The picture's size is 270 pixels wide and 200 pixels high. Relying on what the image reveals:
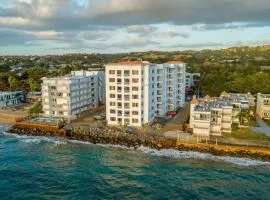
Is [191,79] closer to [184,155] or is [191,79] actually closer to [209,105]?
[209,105]

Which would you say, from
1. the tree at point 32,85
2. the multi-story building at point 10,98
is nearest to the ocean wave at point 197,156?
the multi-story building at point 10,98

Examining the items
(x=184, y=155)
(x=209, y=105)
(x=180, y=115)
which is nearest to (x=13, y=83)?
(x=180, y=115)

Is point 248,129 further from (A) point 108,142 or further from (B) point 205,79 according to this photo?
(B) point 205,79

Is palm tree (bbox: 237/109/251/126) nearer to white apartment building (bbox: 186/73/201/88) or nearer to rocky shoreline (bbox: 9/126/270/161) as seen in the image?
rocky shoreline (bbox: 9/126/270/161)

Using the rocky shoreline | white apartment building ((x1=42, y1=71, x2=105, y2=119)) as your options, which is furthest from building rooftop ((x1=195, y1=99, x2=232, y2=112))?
white apartment building ((x1=42, y1=71, x2=105, y2=119))

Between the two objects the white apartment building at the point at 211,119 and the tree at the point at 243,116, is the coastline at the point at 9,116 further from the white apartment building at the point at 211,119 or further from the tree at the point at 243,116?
the tree at the point at 243,116

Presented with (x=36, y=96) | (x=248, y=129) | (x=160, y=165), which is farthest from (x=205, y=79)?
(x=160, y=165)

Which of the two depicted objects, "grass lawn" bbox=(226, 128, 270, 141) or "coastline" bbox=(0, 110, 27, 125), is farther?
"coastline" bbox=(0, 110, 27, 125)
